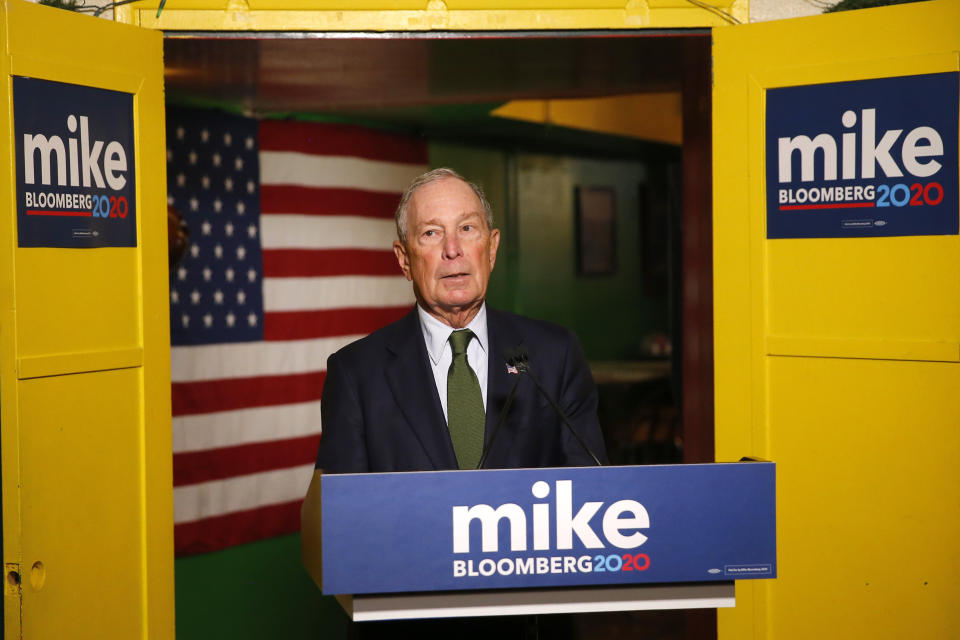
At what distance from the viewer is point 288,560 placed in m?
5.50

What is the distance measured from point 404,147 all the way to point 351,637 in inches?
172

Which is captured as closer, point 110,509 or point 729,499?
point 729,499

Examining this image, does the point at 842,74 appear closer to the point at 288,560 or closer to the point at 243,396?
the point at 243,396

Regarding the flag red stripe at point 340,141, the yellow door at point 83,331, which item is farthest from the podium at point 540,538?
the flag red stripe at point 340,141

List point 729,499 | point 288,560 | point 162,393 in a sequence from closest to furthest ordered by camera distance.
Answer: point 729,499 < point 162,393 < point 288,560

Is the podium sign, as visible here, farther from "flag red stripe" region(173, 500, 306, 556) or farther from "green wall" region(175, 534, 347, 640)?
"green wall" region(175, 534, 347, 640)

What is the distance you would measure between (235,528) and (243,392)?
0.70 m

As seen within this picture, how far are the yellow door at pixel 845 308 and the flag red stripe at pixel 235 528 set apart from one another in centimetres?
292

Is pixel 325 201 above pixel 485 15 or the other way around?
the other way around

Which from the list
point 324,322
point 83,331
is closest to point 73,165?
point 83,331

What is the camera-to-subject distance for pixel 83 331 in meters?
2.62

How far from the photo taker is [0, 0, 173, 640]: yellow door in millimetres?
2420

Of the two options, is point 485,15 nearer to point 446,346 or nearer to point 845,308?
point 446,346

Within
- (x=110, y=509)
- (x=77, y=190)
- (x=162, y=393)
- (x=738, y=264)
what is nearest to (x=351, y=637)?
(x=110, y=509)
